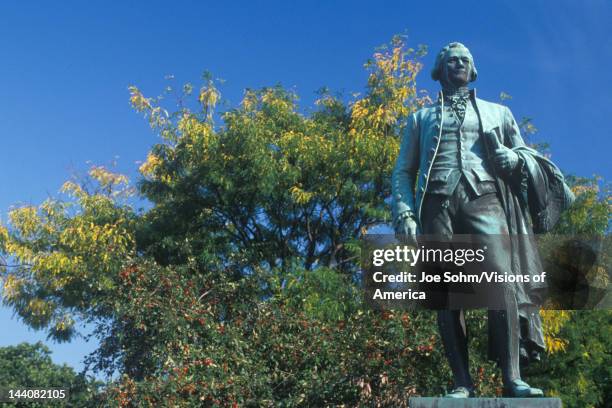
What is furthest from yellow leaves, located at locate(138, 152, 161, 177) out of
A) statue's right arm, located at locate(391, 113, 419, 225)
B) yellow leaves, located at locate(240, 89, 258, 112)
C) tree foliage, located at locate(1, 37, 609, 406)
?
statue's right arm, located at locate(391, 113, 419, 225)

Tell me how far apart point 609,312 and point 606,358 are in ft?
4.14

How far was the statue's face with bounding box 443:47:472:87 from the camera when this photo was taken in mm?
6285

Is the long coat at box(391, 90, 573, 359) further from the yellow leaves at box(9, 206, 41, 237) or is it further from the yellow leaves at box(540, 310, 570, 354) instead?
the yellow leaves at box(9, 206, 41, 237)

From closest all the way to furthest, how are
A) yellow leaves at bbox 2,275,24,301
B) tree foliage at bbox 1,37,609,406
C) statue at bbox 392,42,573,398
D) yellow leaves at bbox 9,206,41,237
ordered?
statue at bbox 392,42,573,398
tree foliage at bbox 1,37,609,406
yellow leaves at bbox 2,275,24,301
yellow leaves at bbox 9,206,41,237

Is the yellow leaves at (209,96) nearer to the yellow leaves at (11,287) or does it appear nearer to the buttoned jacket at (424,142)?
the yellow leaves at (11,287)

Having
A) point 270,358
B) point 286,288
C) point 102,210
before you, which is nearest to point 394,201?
point 270,358

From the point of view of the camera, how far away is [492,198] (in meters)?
5.95

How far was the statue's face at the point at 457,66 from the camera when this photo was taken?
6.29 m

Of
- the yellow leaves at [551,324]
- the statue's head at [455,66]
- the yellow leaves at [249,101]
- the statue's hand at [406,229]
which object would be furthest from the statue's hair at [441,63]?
the yellow leaves at [249,101]

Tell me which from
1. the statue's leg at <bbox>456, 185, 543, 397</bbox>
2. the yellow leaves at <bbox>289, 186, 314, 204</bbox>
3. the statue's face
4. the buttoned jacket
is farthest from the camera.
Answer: the yellow leaves at <bbox>289, 186, 314, 204</bbox>

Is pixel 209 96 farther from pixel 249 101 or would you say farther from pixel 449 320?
pixel 449 320

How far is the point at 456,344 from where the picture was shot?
5.83 m

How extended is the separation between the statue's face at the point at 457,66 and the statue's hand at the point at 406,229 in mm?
1099

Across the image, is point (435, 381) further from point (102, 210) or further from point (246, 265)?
point (102, 210)
